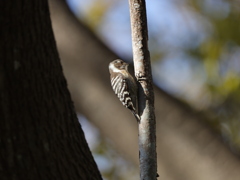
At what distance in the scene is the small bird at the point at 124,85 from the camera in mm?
4333

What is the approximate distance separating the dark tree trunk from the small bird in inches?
43.2

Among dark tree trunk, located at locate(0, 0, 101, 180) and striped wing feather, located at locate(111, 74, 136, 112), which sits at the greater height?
dark tree trunk, located at locate(0, 0, 101, 180)

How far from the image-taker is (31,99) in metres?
2.90

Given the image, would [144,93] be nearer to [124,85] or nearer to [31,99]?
[124,85]

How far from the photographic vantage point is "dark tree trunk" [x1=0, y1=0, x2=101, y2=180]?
2824mm

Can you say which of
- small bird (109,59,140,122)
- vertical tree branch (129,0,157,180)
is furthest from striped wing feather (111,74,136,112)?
vertical tree branch (129,0,157,180)

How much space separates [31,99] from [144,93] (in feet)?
3.87

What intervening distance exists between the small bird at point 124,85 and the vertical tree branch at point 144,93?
15cm

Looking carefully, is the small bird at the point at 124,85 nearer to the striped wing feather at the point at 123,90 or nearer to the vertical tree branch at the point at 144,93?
the striped wing feather at the point at 123,90

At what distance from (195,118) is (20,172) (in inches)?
162

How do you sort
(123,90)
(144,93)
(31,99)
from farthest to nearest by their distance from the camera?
(123,90) → (144,93) → (31,99)

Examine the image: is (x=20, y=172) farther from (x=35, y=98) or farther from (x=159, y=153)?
(x=159, y=153)

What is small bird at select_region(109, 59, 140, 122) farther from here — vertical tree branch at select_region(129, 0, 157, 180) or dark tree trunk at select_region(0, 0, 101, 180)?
dark tree trunk at select_region(0, 0, 101, 180)

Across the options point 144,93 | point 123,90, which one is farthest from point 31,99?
point 123,90
